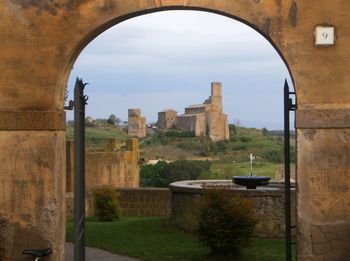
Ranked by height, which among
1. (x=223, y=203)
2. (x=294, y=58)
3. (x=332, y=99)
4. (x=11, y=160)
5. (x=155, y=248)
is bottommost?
(x=155, y=248)

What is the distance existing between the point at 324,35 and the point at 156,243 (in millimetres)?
6067

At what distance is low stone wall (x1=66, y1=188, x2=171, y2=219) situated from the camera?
57.6 feet

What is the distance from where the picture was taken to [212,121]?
259 ft

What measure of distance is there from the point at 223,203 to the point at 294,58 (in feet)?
12.5

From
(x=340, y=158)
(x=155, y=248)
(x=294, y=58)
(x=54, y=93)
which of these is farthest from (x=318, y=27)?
(x=155, y=248)

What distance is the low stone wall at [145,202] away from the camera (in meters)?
17.5

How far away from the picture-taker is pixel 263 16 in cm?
662

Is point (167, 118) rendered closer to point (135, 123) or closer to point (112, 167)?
point (135, 123)

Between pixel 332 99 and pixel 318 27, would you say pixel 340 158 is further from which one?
pixel 318 27

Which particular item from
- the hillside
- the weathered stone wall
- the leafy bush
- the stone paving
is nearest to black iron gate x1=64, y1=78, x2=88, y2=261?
the stone paving

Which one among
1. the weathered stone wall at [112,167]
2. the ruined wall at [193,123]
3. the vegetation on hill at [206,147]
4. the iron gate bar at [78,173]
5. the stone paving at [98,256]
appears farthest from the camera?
the ruined wall at [193,123]

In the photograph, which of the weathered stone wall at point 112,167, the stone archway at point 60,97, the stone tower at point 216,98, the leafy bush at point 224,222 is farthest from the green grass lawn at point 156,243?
the stone tower at point 216,98

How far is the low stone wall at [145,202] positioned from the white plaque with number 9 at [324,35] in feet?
37.2

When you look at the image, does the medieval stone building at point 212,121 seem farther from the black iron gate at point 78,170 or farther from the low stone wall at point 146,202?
the black iron gate at point 78,170
